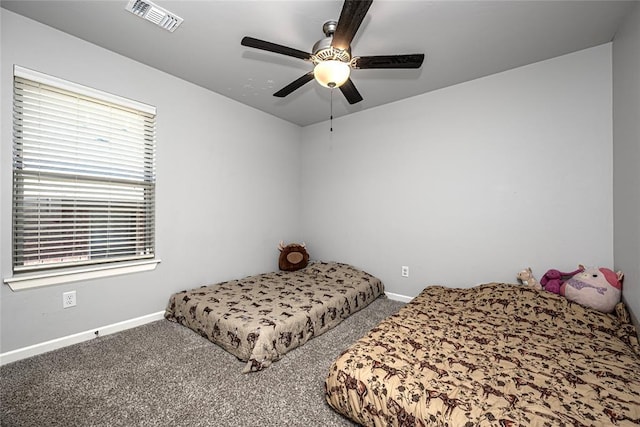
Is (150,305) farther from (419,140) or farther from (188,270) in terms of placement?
(419,140)

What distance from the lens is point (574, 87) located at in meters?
2.22

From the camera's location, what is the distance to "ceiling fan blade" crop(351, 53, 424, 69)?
1.68 meters

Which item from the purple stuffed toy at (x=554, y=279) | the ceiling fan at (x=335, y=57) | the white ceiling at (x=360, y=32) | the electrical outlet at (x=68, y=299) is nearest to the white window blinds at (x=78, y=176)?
the electrical outlet at (x=68, y=299)

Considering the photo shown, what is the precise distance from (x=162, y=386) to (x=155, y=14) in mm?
2528

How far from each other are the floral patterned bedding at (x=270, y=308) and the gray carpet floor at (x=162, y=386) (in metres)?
0.10

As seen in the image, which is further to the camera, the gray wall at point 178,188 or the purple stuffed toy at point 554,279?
the purple stuffed toy at point 554,279

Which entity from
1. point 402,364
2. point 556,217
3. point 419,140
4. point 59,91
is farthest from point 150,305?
point 556,217

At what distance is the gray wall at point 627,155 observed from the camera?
5.36ft

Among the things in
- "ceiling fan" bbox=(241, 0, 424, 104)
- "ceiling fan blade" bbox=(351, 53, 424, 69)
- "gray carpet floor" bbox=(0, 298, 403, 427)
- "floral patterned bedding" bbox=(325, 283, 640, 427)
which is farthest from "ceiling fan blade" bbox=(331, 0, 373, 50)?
"gray carpet floor" bbox=(0, 298, 403, 427)

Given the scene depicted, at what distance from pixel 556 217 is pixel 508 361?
61.8 inches

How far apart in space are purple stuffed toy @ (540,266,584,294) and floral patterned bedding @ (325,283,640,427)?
0.15m

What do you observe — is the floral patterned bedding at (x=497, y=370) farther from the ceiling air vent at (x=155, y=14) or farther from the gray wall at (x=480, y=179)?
the ceiling air vent at (x=155, y=14)

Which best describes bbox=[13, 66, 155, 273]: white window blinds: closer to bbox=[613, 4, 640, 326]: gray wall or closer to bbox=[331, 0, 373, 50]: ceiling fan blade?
bbox=[331, 0, 373, 50]: ceiling fan blade

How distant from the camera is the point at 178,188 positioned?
2.73 metres
